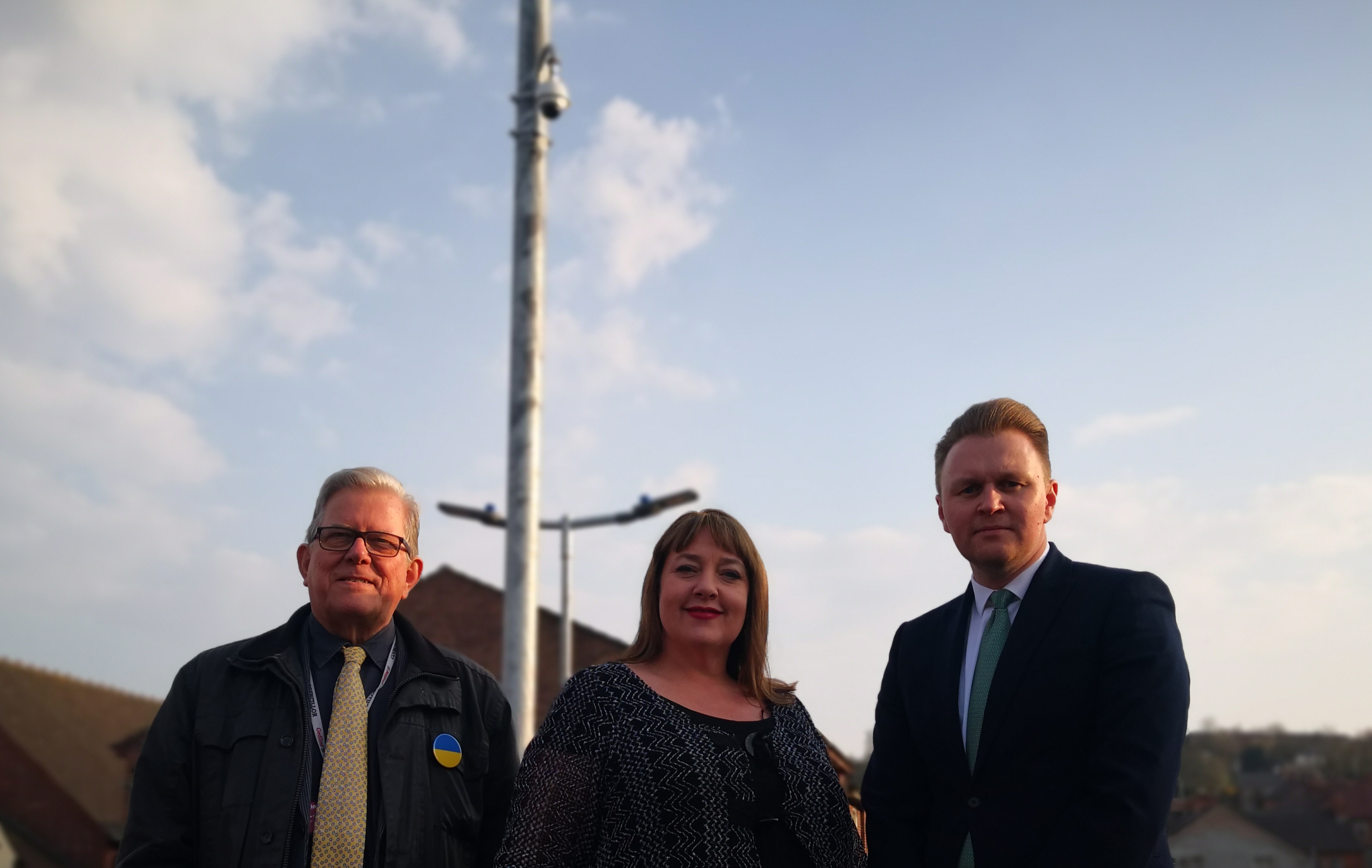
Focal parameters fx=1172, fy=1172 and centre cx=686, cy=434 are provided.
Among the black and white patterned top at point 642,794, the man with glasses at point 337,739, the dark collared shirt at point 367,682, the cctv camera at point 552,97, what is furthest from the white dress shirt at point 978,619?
the cctv camera at point 552,97

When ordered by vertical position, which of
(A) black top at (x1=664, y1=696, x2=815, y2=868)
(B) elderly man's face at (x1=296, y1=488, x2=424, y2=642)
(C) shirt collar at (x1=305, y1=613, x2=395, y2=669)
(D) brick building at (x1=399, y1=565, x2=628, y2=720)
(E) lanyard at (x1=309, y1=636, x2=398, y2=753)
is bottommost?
(A) black top at (x1=664, y1=696, x2=815, y2=868)

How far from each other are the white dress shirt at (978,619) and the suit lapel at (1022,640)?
3 centimetres

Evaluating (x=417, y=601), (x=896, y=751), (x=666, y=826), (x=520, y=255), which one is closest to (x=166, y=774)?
(x=666, y=826)

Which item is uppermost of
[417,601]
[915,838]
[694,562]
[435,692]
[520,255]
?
[417,601]

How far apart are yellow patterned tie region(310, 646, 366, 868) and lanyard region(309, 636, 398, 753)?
0.04m

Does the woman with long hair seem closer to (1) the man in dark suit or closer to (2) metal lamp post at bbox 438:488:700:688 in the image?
(1) the man in dark suit

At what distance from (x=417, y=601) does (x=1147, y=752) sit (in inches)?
1304

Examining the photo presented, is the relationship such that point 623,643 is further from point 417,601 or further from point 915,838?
point 915,838

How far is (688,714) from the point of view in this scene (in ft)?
12.2

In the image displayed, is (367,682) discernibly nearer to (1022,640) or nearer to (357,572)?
(357,572)

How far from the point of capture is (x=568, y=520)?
48.3ft

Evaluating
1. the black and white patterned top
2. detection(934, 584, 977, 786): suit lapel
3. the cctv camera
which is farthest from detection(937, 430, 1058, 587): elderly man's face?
the cctv camera

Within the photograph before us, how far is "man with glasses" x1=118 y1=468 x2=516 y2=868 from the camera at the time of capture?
143 inches

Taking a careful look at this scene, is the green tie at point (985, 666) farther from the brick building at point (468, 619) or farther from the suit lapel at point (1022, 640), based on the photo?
the brick building at point (468, 619)
